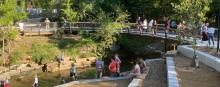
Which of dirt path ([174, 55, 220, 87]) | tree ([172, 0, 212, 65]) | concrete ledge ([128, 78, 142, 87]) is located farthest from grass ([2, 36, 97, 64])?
concrete ledge ([128, 78, 142, 87])

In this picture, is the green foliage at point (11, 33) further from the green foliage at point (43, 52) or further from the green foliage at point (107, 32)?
the green foliage at point (107, 32)

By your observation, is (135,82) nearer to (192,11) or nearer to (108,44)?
(192,11)

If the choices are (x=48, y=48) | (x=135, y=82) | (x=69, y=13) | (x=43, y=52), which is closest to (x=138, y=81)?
(x=135, y=82)

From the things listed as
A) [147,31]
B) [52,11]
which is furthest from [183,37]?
[52,11]

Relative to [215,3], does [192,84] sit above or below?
below

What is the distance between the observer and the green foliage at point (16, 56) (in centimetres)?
3862

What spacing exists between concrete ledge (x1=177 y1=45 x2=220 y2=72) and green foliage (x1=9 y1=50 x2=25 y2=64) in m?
13.9

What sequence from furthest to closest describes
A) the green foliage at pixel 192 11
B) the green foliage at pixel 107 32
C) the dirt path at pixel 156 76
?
the green foliage at pixel 107 32, the green foliage at pixel 192 11, the dirt path at pixel 156 76

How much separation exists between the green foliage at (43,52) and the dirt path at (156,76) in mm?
13179

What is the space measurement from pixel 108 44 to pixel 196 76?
21309 mm

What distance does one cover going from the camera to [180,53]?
103 feet

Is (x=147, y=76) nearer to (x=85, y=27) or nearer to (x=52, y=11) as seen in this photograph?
(x=85, y=27)

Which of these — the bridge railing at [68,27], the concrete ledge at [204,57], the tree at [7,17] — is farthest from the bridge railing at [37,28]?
the concrete ledge at [204,57]

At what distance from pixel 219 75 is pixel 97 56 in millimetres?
20867
